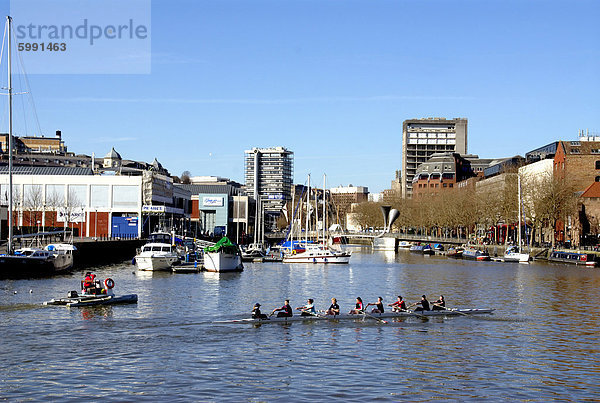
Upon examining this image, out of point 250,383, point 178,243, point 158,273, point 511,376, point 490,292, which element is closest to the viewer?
point 250,383

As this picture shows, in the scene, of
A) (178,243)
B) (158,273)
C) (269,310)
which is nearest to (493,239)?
(178,243)

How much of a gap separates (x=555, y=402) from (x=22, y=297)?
1703 inches

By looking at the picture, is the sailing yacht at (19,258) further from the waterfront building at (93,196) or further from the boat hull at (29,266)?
the waterfront building at (93,196)

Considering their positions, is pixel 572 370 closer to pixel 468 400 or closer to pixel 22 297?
pixel 468 400

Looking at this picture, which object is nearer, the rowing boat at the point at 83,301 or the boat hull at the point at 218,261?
the rowing boat at the point at 83,301

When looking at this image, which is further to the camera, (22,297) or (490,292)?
(490,292)

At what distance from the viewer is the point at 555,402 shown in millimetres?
30641

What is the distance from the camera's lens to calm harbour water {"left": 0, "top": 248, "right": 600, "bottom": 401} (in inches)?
1249

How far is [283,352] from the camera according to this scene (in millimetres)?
39375

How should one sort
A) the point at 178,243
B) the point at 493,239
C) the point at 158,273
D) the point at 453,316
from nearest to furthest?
the point at 453,316 → the point at 158,273 → the point at 178,243 → the point at 493,239

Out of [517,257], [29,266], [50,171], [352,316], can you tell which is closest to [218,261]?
[29,266]

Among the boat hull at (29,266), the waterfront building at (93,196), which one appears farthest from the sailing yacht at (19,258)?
the waterfront building at (93,196)

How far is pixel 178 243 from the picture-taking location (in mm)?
134250

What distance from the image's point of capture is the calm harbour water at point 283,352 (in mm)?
31734
